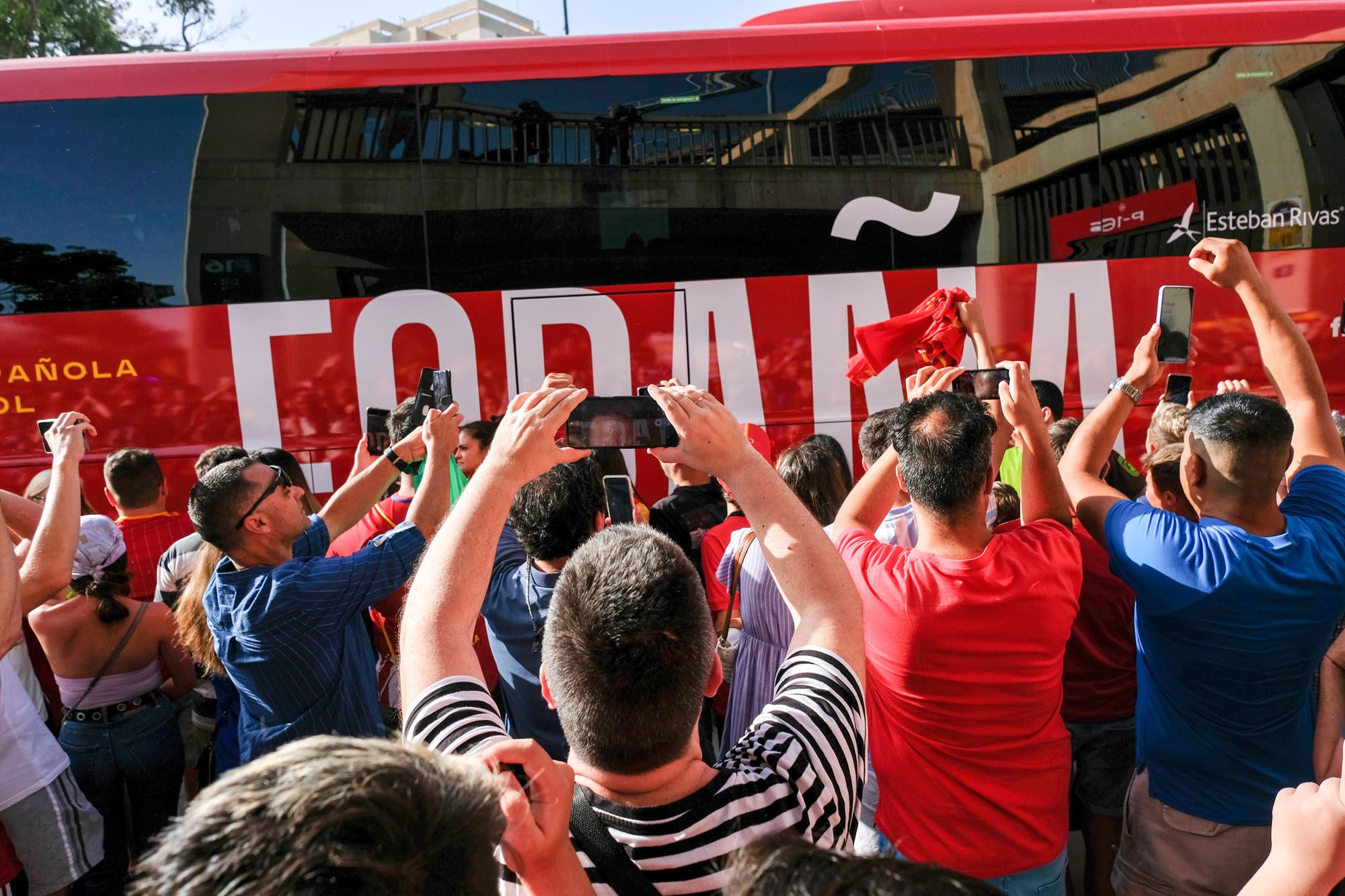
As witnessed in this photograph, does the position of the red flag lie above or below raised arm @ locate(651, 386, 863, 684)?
above

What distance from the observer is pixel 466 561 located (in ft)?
4.82

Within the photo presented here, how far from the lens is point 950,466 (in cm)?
222

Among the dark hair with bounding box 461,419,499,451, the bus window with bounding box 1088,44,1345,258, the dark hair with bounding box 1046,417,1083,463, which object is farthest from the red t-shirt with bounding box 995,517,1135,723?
the bus window with bounding box 1088,44,1345,258

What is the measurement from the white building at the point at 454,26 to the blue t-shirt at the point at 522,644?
116 feet

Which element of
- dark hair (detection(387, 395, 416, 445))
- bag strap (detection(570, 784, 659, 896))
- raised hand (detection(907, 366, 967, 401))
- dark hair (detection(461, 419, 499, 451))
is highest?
raised hand (detection(907, 366, 967, 401))

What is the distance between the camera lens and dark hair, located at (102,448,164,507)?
12.5 ft

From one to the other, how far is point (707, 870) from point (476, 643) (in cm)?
210

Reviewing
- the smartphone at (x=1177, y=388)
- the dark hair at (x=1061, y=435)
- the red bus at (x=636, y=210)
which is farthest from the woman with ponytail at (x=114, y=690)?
the smartphone at (x=1177, y=388)

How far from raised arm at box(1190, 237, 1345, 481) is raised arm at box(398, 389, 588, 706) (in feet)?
6.83

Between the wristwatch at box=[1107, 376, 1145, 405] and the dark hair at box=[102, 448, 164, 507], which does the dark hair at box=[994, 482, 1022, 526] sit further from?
the dark hair at box=[102, 448, 164, 507]

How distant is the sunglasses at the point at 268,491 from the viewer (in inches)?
104

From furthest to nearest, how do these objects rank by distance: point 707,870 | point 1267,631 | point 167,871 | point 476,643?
point 476,643 → point 1267,631 → point 707,870 → point 167,871

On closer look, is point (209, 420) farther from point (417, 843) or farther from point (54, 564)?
point (417, 843)

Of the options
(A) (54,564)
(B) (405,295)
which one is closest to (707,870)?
(A) (54,564)
